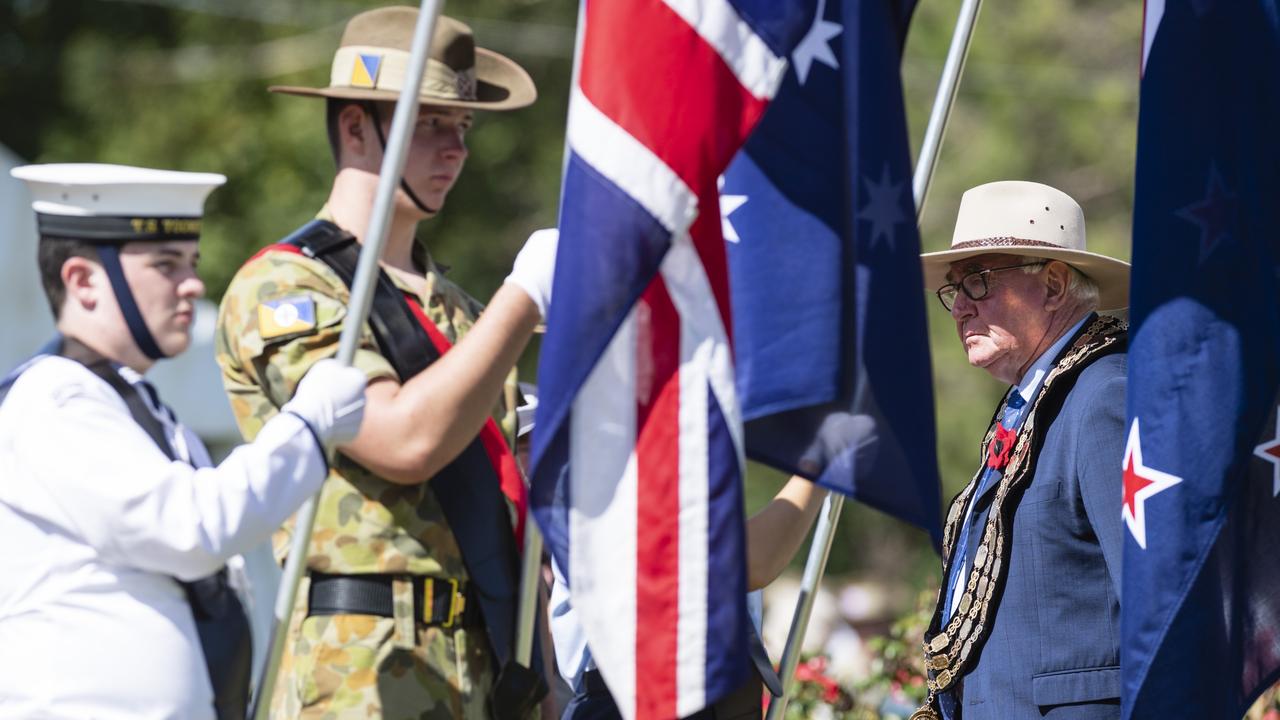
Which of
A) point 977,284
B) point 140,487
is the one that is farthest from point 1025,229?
point 140,487

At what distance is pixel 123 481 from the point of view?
2914 mm

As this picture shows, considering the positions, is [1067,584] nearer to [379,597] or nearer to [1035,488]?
[1035,488]

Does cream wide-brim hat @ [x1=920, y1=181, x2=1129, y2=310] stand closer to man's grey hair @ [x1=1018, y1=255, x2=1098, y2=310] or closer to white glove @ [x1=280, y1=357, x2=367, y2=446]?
man's grey hair @ [x1=1018, y1=255, x2=1098, y2=310]

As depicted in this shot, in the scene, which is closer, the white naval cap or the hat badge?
the white naval cap

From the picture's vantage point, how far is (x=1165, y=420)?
12.2 feet

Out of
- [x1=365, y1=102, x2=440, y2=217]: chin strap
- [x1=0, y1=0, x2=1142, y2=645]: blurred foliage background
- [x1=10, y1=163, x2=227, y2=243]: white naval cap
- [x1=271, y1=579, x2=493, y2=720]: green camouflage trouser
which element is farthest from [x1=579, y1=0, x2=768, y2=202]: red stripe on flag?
[x1=0, y1=0, x2=1142, y2=645]: blurred foliage background

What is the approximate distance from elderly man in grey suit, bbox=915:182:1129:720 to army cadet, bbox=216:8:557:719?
3.78ft

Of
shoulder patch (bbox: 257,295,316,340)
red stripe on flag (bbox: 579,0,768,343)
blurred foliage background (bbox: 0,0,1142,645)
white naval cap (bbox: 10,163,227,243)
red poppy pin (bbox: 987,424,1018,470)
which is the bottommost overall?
red poppy pin (bbox: 987,424,1018,470)

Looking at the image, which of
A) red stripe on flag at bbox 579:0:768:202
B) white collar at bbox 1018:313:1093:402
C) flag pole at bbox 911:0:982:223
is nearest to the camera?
red stripe on flag at bbox 579:0:768:202

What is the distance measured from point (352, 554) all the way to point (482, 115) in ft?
58.2

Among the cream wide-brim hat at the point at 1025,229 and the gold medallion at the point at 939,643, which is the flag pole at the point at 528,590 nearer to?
the gold medallion at the point at 939,643

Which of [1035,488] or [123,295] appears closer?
[123,295]

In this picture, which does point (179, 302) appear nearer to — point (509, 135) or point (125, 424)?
point (125, 424)

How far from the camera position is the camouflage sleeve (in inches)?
135
